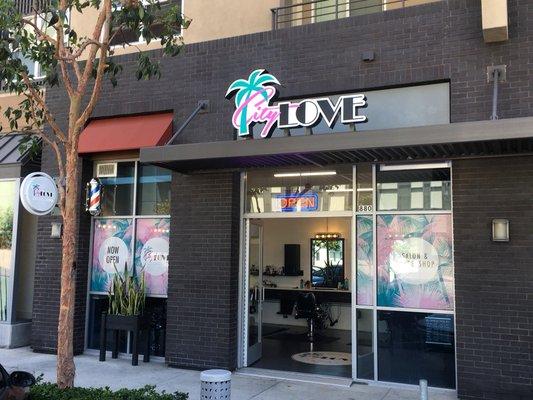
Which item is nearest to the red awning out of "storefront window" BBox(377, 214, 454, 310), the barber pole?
the barber pole

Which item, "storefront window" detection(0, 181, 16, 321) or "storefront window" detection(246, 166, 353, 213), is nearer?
"storefront window" detection(246, 166, 353, 213)

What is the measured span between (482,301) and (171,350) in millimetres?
5094

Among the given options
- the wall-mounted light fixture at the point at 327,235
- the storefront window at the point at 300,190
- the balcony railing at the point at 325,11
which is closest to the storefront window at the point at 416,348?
the storefront window at the point at 300,190

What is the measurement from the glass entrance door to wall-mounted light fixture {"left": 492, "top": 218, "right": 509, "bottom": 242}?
13.2 ft

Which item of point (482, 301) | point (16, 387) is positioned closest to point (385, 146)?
point (482, 301)

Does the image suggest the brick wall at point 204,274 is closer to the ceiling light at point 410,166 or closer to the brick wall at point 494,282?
the ceiling light at point 410,166

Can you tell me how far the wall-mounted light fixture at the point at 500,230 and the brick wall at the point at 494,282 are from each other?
0.24 feet

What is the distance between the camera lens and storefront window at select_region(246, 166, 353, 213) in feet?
28.6

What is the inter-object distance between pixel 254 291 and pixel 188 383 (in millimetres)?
2171

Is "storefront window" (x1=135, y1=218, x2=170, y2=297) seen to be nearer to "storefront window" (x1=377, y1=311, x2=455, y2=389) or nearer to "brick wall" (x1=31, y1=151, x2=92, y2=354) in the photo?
"brick wall" (x1=31, y1=151, x2=92, y2=354)

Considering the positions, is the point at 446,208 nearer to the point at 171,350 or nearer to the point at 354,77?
the point at 354,77

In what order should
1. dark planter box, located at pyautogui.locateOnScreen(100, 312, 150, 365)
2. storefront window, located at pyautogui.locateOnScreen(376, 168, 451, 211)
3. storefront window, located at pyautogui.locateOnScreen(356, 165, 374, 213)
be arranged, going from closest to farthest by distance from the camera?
storefront window, located at pyautogui.locateOnScreen(376, 168, 451, 211), storefront window, located at pyautogui.locateOnScreen(356, 165, 374, 213), dark planter box, located at pyautogui.locateOnScreen(100, 312, 150, 365)

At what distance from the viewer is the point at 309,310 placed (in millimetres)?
12703

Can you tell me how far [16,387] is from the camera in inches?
166
